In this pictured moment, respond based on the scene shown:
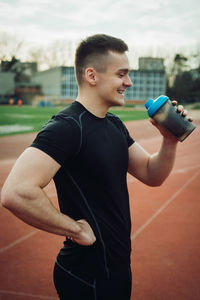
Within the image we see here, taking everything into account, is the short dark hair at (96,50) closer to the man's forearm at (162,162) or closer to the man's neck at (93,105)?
the man's neck at (93,105)

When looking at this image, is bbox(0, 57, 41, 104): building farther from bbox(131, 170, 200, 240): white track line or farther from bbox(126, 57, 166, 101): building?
bbox(131, 170, 200, 240): white track line

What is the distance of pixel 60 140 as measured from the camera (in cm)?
154

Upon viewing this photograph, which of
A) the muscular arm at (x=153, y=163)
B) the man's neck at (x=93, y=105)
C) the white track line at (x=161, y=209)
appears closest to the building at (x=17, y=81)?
the white track line at (x=161, y=209)

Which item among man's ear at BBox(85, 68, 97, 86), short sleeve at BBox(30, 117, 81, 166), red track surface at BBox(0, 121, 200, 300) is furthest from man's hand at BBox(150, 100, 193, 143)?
red track surface at BBox(0, 121, 200, 300)

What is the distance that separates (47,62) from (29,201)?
74.7 m

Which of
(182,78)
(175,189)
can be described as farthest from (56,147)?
(182,78)

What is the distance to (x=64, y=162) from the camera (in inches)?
64.6

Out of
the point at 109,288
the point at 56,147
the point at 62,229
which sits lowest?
the point at 109,288

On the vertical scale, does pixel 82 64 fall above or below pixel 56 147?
above

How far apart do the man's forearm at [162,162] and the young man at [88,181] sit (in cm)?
7

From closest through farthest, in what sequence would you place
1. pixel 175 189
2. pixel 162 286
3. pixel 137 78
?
pixel 162 286 < pixel 175 189 < pixel 137 78

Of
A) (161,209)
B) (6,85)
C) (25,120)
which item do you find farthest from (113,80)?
(6,85)

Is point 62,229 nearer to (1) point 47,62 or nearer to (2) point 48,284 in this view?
(2) point 48,284

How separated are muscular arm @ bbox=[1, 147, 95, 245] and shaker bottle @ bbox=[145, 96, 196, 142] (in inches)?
24.4
